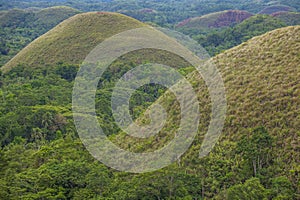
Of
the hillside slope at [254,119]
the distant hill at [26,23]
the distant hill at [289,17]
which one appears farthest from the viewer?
the distant hill at [289,17]

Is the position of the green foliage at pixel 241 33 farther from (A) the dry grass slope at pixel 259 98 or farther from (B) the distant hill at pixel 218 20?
(A) the dry grass slope at pixel 259 98

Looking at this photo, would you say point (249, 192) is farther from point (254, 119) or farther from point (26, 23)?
point (26, 23)

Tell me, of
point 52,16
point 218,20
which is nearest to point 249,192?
point 52,16

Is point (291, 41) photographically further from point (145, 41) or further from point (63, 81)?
point (145, 41)

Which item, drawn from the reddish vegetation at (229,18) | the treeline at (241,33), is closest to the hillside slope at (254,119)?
the treeline at (241,33)

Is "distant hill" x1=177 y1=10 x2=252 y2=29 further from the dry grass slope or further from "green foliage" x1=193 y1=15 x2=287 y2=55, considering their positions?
the dry grass slope

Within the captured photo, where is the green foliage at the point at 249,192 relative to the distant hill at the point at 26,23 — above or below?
above

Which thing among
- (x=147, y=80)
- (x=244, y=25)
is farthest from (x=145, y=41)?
(x=244, y=25)

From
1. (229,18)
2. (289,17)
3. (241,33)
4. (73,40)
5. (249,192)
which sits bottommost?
(229,18)
